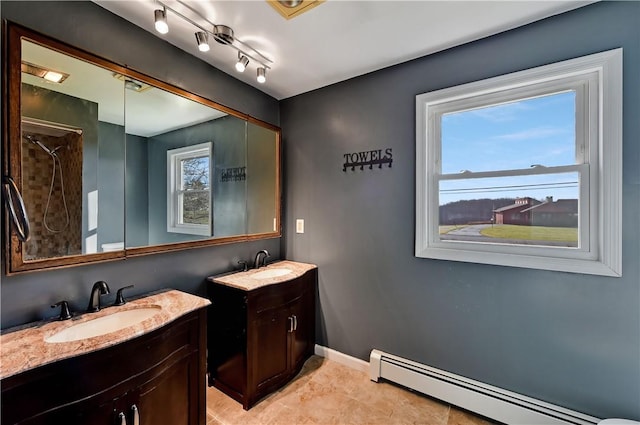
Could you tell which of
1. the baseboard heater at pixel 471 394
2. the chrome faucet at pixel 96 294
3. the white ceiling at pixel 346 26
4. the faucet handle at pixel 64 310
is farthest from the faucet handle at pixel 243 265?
the white ceiling at pixel 346 26

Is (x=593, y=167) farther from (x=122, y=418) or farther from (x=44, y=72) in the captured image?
(x=44, y=72)

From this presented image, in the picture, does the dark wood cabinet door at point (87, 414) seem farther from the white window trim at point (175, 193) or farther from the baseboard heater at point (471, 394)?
the baseboard heater at point (471, 394)

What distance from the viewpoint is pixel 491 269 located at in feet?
5.64

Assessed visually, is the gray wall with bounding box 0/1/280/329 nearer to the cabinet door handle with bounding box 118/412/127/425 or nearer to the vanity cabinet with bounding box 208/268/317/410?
the vanity cabinet with bounding box 208/268/317/410

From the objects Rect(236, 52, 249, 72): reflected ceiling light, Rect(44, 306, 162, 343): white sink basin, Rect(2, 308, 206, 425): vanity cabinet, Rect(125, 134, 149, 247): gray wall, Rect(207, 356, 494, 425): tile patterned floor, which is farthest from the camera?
Rect(236, 52, 249, 72): reflected ceiling light

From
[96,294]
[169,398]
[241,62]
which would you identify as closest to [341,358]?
[169,398]

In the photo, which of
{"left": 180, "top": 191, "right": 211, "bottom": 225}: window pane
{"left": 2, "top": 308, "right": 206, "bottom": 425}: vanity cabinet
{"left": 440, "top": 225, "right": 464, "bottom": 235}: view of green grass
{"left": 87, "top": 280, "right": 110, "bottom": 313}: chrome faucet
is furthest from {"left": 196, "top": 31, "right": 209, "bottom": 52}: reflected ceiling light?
{"left": 440, "top": 225, "right": 464, "bottom": 235}: view of green grass

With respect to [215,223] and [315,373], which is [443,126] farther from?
[315,373]

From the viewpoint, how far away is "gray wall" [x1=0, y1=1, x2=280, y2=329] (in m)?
1.20

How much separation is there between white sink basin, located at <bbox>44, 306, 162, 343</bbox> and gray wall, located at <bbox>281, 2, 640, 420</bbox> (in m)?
1.37

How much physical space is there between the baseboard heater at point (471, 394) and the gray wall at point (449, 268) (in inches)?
2.4

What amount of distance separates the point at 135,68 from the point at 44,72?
0.43 m

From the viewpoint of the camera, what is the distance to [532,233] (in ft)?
5.48

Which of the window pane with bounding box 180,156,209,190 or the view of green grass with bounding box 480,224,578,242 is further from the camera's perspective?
the window pane with bounding box 180,156,209,190
